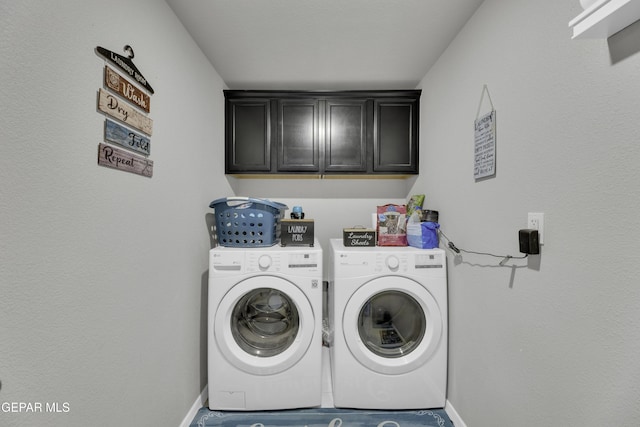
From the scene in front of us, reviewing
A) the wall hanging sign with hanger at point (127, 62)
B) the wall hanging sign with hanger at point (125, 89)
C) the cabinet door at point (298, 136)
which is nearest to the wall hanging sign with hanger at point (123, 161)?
the wall hanging sign with hanger at point (125, 89)

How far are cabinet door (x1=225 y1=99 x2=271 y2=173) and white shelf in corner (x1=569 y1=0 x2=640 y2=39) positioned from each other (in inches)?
76.3

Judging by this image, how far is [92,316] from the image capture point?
0.94 meters

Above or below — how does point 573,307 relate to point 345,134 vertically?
below

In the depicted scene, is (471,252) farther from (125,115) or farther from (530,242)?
(125,115)

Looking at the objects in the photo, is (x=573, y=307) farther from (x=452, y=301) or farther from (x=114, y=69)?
(x=114, y=69)

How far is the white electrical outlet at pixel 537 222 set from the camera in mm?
998

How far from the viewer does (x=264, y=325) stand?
5.93 ft

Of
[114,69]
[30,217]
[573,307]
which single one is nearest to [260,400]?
[30,217]

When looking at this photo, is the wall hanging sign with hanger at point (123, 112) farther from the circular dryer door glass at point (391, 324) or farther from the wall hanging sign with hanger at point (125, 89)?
the circular dryer door glass at point (391, 324)

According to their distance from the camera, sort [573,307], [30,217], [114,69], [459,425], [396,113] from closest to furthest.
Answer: [30,217] < [573,307] < [114,69] < [459,425] < [396,113]

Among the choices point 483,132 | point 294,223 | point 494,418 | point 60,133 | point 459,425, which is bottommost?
point 459,425

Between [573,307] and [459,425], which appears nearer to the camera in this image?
[573,307]

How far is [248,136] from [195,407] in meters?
2.03

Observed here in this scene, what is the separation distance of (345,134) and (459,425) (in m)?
2.19
